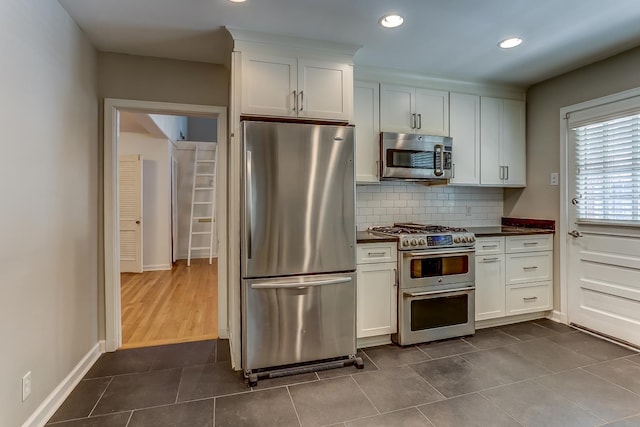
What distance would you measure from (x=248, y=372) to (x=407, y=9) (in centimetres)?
258

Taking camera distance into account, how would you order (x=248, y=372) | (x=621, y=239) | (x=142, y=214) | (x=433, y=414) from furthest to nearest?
(x=142, y=214)
(x=621, y=239)
(x=248, y=372)
(x=433, y=414)

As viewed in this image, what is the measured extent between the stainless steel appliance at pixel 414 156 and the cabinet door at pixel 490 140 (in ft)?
1.55

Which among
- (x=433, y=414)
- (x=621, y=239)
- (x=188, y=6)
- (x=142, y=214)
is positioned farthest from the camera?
(x=142, y=214)

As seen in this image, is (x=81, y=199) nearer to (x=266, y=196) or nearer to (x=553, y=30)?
(x=266, y=196)

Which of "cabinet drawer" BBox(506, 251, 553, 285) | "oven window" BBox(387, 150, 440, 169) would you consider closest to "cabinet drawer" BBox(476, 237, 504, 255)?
"cabinet drawer" BBox(506, 251, 553, 285)

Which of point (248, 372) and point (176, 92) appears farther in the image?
point (176, 92)

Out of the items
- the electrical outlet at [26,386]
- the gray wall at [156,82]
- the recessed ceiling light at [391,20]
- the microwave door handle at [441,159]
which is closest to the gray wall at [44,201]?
the electrical outlet at [26,386]

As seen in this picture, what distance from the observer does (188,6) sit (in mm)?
2090

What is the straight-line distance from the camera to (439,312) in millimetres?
2891

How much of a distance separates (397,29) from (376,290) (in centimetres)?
197

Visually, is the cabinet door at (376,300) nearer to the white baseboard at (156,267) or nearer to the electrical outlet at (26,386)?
the electrical outlet at (26,386)

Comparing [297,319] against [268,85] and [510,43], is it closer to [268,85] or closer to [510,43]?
[268,85]

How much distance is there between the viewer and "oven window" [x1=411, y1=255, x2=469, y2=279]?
282 centimetres

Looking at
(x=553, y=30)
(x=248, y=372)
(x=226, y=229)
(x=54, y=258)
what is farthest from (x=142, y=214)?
(x=553, y=30)
